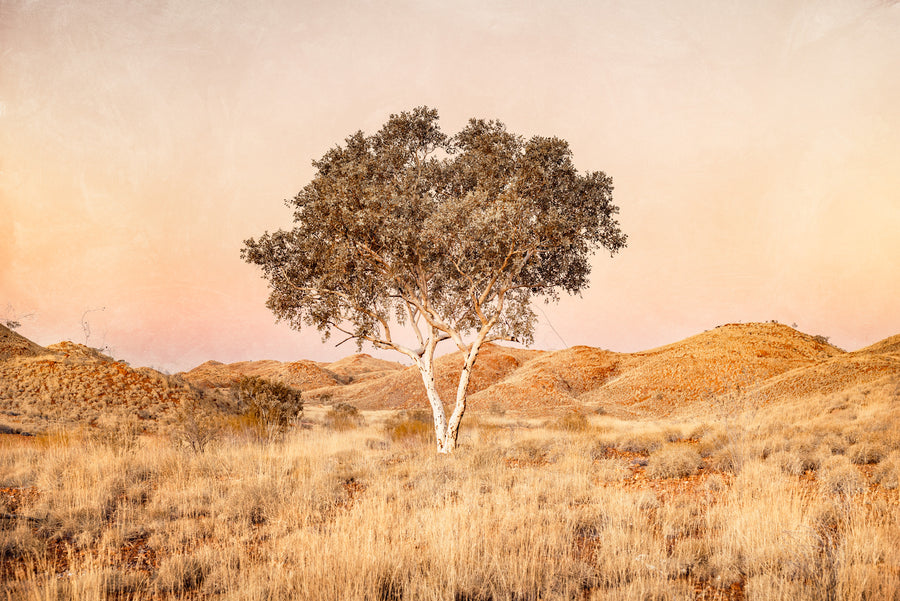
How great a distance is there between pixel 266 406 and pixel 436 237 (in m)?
16.8

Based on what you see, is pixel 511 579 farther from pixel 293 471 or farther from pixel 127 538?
pixel 293 471

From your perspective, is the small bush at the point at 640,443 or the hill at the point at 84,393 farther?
the hill at the point at 84,393

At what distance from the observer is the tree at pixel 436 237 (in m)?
14.4

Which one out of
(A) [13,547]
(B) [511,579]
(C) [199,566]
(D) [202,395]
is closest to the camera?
(B) [511,579]

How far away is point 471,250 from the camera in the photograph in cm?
1555

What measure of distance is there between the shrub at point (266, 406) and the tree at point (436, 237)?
5.58 metres

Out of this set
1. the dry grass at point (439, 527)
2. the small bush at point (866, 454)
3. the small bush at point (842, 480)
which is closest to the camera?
the dry grass at point (439, 527)

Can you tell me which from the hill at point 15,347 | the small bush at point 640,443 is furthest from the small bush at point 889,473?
the hill at point 15,347

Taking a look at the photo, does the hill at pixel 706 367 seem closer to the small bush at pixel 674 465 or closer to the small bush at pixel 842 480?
the small bush at pixel 674 465

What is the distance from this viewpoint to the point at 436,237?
1442 cm

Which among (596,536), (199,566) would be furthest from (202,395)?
(596,536)

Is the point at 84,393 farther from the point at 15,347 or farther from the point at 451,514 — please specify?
the point at 451,514

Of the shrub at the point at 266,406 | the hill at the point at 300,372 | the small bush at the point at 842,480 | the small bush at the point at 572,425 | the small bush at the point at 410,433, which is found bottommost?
the small bush at the point at 572,425

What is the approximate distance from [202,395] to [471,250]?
25.3 m
